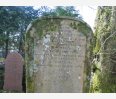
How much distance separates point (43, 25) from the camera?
589 cm

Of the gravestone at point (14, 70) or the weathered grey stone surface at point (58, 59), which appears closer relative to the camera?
the weathered grey stone surface at point (58, 59)

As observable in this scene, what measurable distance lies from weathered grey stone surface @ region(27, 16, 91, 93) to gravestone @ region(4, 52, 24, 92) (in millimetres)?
5966

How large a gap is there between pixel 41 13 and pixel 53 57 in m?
23.8

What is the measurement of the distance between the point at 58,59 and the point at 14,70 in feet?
20.3

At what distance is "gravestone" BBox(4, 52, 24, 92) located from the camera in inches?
466

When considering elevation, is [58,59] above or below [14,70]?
above

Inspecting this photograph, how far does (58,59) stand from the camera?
5930 mm

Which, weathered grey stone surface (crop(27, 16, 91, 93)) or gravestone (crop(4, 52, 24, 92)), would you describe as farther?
gravestone (crop(4, 52, 24, 92))

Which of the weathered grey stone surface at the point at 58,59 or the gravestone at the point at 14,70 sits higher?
the weathered grey stone surface at the point at 58,59

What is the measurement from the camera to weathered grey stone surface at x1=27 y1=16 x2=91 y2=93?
591cm

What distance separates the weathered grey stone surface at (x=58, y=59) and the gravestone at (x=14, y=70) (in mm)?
5966

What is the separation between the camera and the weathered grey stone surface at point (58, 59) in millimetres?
5906

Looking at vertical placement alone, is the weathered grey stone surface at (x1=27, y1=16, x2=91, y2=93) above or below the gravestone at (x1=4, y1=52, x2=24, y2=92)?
above
